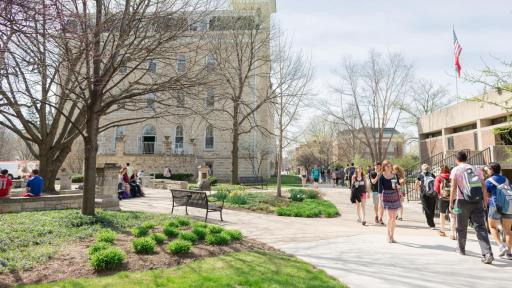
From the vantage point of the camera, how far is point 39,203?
11.2m

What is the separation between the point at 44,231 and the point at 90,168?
2.31 meters

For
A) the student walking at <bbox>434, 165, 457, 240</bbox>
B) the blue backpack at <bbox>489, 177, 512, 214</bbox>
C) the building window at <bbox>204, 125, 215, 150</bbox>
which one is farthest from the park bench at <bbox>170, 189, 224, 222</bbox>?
the building window at <bbox>204, 125, 215, 150</bbox>

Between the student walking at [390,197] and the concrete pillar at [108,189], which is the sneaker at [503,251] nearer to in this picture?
the student walking at [390,197]

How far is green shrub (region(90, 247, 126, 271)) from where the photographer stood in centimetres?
523

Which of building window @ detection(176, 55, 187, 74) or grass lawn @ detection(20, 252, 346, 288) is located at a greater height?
building window @ detection(176, 55, 187, 74)

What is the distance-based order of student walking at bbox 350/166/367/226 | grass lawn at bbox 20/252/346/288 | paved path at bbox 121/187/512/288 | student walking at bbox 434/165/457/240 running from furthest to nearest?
student walking at bbox 350/166/367/226
student walking at bbox 434/165/457/240
paved path at bbox 121/187/512/288
grass lawn at bbox 20/252/346/288

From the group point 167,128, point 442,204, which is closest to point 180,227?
point 442,204

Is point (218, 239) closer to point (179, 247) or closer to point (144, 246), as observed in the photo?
point (179, 247)

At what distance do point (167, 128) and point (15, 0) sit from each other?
34.6m

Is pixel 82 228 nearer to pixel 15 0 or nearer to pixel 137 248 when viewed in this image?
pixel 137 248

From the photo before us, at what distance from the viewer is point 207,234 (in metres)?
7.43

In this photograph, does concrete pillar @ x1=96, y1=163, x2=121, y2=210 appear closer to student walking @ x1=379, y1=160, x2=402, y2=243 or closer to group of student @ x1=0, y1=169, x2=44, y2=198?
group of student @ x1=0, y1=169, x2=44, y2=198

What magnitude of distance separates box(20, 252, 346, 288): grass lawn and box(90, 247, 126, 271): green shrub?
0.29 metres

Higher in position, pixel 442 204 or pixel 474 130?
pixel 474 130
